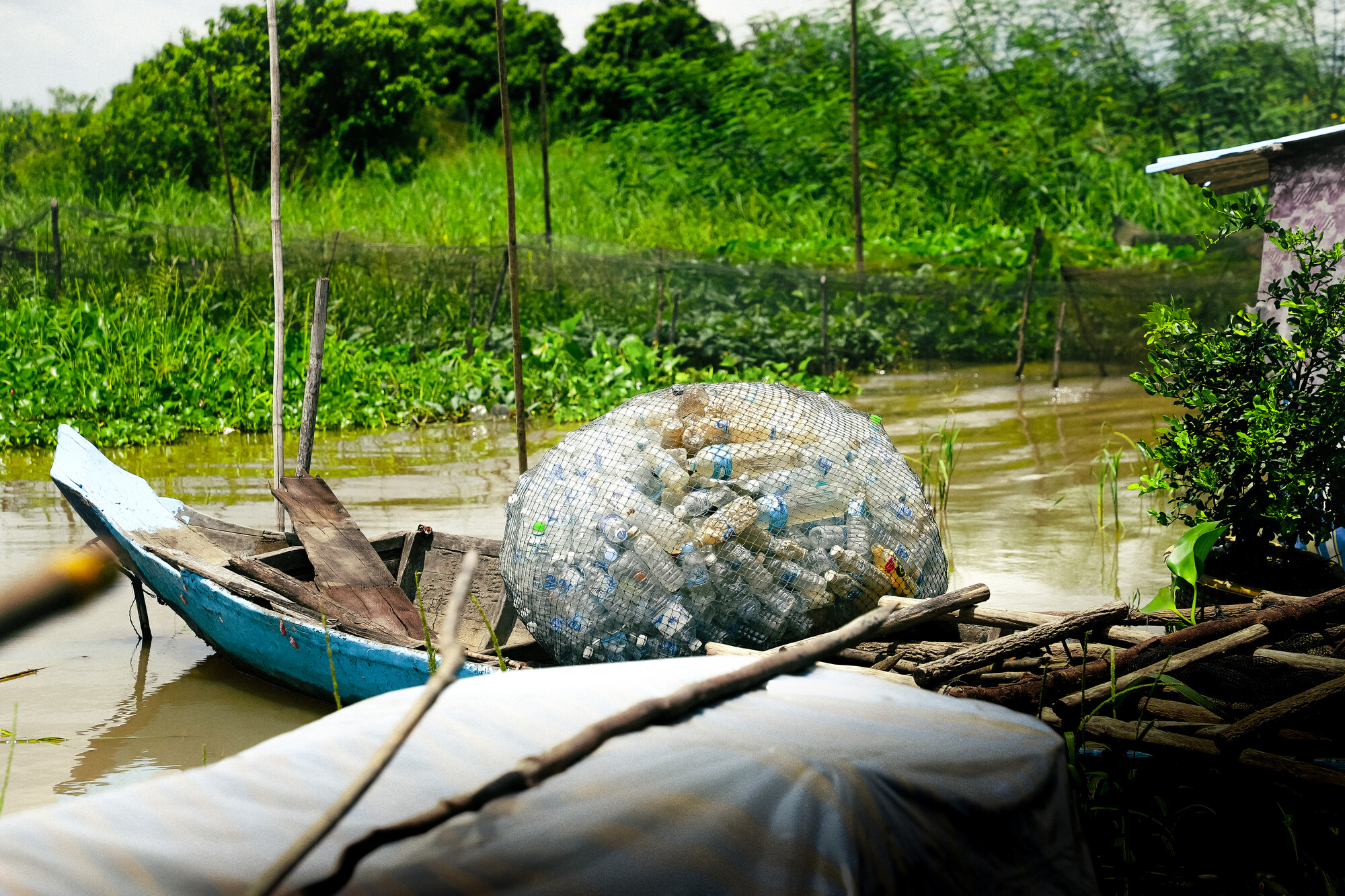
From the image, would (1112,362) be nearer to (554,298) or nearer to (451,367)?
(554,298)

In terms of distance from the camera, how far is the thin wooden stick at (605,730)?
1171 mm

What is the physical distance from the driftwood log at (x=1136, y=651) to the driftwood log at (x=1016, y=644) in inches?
2.2

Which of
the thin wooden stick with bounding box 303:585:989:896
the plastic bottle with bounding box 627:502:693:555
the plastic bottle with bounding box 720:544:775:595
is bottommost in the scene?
the plastic bottle with bounding box 720:544:775:595

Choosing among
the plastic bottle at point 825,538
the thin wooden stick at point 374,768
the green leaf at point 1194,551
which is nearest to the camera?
the thin wooden stick at point 374,768

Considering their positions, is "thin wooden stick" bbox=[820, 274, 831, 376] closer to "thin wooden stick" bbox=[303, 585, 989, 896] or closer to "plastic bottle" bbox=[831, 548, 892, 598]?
"plastic bottle" bbox=[831, 548, 892, 598]

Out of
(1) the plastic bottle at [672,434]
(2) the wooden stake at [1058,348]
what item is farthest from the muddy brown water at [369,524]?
(1) the plastic bottle at [672,434]

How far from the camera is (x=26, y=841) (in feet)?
4.04

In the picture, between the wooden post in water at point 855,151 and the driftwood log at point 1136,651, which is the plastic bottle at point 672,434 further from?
the wooden post in water at point 855,151

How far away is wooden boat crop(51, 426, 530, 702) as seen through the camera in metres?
3.91

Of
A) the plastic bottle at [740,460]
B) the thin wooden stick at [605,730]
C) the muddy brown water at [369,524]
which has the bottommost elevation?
the muddy brown water at [369,524]

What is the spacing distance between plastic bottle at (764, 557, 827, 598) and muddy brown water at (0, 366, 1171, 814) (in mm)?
1798

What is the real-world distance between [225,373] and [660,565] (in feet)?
27.7

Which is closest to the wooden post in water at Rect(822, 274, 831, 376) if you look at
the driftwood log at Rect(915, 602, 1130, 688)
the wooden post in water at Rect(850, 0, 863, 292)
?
the wooden post in water at Rect(850, 0, 863, 292)

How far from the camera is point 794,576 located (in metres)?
3.56
